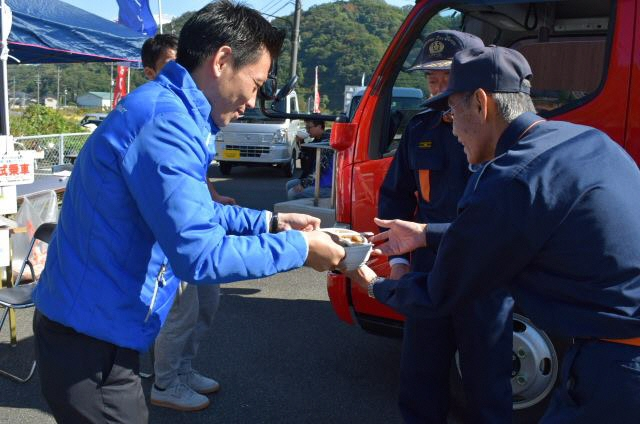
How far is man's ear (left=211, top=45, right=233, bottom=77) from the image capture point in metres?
1.71

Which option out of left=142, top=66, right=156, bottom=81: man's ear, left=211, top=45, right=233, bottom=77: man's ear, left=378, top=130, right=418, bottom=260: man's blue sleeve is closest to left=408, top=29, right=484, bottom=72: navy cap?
left=378, top=130, right=418, bottom=260: man's blue sleeve

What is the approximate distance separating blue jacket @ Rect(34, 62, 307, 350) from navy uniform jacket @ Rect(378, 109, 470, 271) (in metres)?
1.05

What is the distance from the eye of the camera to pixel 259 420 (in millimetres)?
3414

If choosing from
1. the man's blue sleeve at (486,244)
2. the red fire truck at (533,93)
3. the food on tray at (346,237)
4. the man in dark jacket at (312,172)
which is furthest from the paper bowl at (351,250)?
the man in dark jacket at (312,172)

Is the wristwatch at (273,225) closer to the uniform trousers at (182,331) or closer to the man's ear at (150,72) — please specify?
the uniform trousers at (182,331)

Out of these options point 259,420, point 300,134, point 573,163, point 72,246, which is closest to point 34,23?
point 259,420

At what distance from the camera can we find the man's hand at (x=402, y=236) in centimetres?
241

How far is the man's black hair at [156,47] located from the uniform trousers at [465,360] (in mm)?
2077

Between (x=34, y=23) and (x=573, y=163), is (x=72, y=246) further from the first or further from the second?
(x=34, y=23)

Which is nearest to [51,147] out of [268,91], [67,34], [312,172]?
[67,34]

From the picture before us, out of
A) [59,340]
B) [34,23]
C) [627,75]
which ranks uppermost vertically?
[34,23]

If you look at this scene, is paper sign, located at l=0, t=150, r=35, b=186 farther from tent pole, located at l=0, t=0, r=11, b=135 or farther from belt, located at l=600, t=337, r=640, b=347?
belt, located at l=600, t=337, r=640, b=347

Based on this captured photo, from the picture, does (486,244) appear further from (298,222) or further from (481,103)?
(298,222)

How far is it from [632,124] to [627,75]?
219 millimetres
